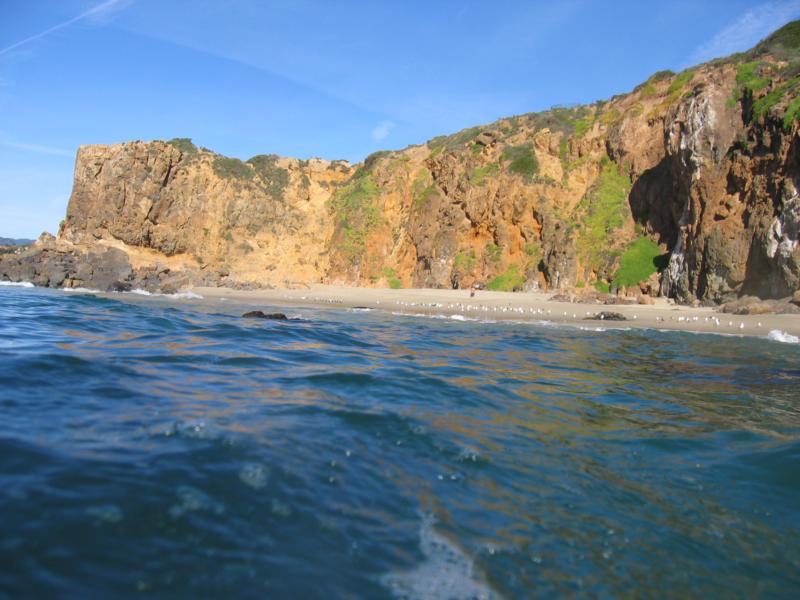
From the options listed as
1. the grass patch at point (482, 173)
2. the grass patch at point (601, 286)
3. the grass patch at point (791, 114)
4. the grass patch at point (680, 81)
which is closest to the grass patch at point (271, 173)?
the grass patch at point (482, 173)

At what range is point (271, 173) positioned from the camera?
137 feet

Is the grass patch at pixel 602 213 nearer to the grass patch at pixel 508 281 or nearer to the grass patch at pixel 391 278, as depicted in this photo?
the grass patch at pixel 508 281

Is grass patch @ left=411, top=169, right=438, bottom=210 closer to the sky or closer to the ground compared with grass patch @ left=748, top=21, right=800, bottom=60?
closer to the ground

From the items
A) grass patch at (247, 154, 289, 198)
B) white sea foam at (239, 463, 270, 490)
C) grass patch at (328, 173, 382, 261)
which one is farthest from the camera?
grass patch at (247, 154, 289, 198)

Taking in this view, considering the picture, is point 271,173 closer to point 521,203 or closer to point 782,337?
point 521,203

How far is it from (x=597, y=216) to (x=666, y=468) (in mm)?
26776

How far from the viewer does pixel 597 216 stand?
28.8 meters

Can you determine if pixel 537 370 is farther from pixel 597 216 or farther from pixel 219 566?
pixel 597 216

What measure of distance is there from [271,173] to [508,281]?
863 inches

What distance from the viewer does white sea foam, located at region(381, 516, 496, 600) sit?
96.0 inches

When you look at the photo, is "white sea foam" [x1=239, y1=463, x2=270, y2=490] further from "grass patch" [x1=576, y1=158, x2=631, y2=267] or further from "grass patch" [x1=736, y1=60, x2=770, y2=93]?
"grass patch" [x1=576, y1=158, x2=631, y2=267]

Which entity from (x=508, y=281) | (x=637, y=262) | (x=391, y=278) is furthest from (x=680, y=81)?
(x=391, y=278)

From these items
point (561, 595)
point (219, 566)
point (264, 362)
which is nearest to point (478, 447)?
point (561, 595)

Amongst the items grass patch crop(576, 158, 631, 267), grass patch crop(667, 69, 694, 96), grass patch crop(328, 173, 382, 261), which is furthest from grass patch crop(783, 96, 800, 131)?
grass patch crop(328, 173, 382, 261)
